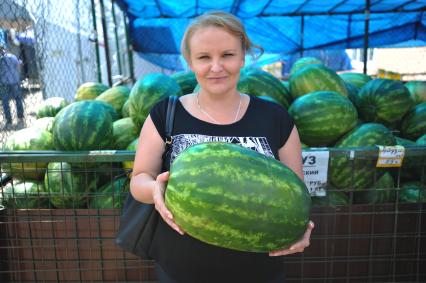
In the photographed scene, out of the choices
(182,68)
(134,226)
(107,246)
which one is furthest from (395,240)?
(182,68)

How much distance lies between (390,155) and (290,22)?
280 inches

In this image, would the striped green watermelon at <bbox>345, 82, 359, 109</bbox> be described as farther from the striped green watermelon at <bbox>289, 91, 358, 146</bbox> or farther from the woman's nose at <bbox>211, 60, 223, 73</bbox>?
the woman's nose at <bbox>211, 60, 223, 73</bbox>

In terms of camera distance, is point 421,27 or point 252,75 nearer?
point 252,75

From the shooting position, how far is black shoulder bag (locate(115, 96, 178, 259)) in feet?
5.01

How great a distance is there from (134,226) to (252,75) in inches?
73.3

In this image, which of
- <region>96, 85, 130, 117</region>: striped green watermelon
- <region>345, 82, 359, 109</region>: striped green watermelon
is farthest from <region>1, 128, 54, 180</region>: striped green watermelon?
<region>345, 82, 359, 109</region>: striped green watermelon

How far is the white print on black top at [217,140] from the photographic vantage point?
1463mm

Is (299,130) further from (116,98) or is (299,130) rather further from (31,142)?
(31,142)

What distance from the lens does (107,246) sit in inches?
90.0

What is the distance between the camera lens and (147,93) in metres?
2.80

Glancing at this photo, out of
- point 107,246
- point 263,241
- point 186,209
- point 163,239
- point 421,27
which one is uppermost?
point 421,27

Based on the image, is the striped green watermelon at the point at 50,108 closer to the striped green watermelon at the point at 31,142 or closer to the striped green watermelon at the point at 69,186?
the striped green watermelon at the point at 31,142

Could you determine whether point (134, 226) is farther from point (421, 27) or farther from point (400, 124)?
point (421, 27)

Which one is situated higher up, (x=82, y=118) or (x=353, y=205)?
(x=82, y=118)
